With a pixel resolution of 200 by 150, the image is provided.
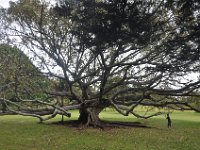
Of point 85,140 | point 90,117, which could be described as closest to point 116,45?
point 85,140

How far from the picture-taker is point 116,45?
1652 centimetres

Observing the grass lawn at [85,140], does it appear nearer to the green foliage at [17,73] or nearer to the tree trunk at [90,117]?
the tree trunk at [90,117]

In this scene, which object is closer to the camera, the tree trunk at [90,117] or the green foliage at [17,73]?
the green foliage at [17,73]

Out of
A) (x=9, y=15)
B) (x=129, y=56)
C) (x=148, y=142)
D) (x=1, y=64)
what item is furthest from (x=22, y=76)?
(x=148, y=142)

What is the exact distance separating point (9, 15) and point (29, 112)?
7.64 meters

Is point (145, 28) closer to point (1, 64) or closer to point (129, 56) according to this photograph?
point (129, 56)

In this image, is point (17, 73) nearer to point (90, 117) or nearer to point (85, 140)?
point (90, 117)

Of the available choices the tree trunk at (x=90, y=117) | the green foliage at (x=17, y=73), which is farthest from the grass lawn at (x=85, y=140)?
the green foliage at (x=17, y=73)

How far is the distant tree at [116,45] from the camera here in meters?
15.4

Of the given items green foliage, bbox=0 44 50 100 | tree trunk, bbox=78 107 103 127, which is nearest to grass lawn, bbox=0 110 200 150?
tree trunk, bbox=78 107 103 127

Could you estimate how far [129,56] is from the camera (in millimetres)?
31469

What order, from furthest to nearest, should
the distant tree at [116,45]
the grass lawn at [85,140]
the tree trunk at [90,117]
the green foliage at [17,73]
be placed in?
the tree trunk at [90,117], the green foliage at [17,73], the grass lawn at [85,140], the distant tree at [116,45]

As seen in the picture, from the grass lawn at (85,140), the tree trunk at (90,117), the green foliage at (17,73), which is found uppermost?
the green foliage at (17,73)

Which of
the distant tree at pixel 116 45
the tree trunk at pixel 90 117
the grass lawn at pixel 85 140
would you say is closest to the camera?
the distant tree at pixel 116 45
